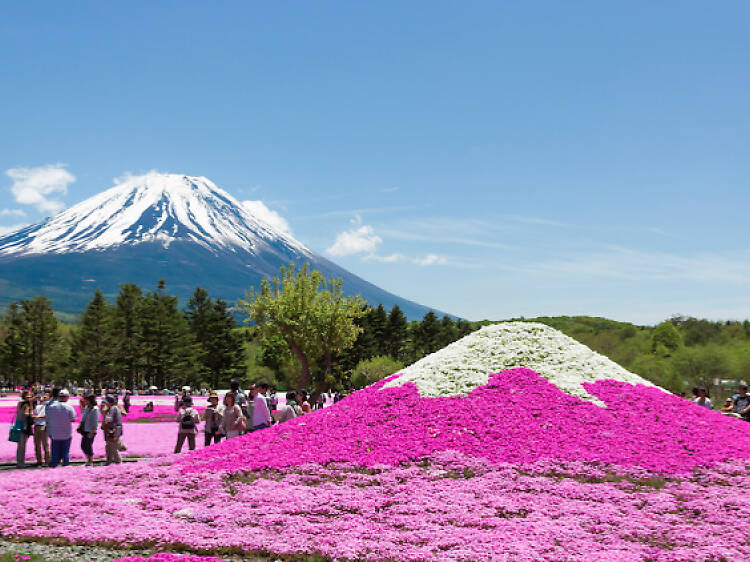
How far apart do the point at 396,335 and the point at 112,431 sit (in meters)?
87.5

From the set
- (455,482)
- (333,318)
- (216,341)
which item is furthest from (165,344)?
(455,482)

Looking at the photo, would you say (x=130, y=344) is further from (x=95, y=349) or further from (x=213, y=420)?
(x=213, y=420)

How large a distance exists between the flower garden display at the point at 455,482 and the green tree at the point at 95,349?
67388mm

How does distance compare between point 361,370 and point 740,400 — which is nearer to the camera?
point 740,400

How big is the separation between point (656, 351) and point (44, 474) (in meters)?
87.7

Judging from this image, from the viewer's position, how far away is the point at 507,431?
57.1 ft

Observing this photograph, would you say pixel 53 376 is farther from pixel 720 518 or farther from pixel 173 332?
pixel 720 518

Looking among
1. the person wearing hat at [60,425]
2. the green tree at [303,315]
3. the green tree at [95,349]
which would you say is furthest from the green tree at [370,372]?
the person wearing hat at [60,425]

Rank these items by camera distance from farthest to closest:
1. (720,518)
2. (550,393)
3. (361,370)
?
(361,370)
(550,393)
(720,518)

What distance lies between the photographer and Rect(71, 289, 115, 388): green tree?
78.8 m

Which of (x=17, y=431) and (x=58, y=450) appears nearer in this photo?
(x=58, y=450)

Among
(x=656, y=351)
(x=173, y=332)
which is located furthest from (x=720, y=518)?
(x=656, y=351)

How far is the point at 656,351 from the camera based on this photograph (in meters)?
86.8

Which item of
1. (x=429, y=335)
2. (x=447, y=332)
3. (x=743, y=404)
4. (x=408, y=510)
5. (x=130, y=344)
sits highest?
(x=447, y=332)
